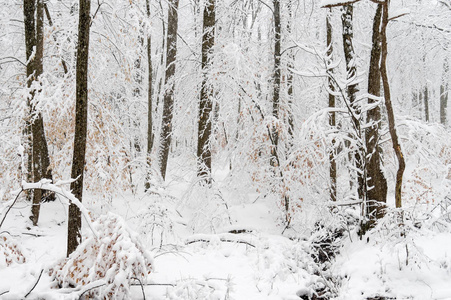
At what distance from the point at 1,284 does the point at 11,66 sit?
897cm

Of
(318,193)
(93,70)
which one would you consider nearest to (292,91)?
(318,193)

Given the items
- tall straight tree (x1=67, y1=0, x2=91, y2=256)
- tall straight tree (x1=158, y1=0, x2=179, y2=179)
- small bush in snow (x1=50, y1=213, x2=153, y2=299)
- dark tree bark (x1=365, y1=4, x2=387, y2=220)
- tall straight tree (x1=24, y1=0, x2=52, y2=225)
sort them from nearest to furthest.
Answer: small bush in snow (x1=50, y1=213, x2=153, y2=299) < tall straight tree (x1=67, y1=0, x2=91, y2=256) < dark tree bark (x1=365, y1=4, x2=387, y2=220) < tall straight tree (x1=24, y1=0, x2=52, y2=225) < tall straight tree (x1=158, y1=0, x2=179, y2=179)

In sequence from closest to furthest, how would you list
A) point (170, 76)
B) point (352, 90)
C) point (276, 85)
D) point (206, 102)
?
point (352, 90), point (206, 102), point (276, 85), point (170, 76)

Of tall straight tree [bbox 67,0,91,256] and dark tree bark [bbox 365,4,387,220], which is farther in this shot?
dark tree bark [bbox 365,4,387,220]

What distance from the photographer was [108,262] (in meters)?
4.06

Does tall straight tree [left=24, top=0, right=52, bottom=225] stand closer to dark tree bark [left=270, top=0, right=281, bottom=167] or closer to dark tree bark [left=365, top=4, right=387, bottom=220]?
dark tree bark [left=270, top=0, right=281, bottom=167]

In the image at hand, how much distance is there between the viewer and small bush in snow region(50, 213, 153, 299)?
385 centimetres

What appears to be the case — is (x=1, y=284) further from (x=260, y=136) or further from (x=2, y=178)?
(x=260, y=136)

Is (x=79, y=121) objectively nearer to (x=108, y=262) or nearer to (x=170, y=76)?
(x=108, y=262)

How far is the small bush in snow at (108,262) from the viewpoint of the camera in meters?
3.85

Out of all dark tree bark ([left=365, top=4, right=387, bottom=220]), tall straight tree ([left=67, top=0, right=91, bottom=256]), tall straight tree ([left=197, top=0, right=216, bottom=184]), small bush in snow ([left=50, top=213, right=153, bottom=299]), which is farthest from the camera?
tall straight tree ([left=197, top=0, right=216, bottom=184])

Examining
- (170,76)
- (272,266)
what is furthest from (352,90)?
(170,76)

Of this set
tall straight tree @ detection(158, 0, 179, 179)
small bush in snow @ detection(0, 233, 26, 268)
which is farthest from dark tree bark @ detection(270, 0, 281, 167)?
small bush in snow @ detection(0, 233, 26, 268)

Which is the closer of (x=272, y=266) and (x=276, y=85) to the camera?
(x=272, y=266)
